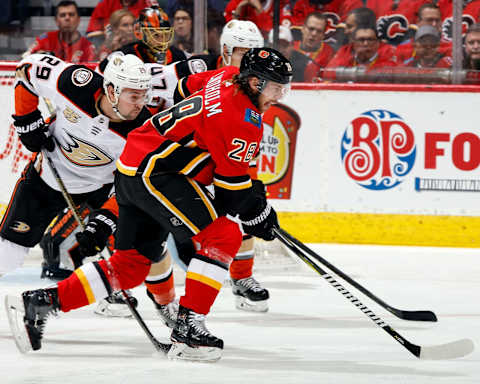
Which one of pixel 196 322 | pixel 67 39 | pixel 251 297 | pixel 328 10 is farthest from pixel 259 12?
pixel 196 322

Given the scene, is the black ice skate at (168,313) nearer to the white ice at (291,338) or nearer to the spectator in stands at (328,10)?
the white ice at (291,338)

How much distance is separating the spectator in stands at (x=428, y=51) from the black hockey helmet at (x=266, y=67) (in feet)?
9.17

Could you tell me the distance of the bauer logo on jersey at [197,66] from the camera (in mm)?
4099

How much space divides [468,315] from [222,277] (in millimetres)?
1354

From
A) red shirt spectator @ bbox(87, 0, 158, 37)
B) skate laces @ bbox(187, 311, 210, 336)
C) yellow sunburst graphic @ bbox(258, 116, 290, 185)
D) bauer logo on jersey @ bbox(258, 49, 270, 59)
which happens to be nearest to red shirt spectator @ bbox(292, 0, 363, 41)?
yellow sunburst graphic @ bbox(258, 116, 290, 185)

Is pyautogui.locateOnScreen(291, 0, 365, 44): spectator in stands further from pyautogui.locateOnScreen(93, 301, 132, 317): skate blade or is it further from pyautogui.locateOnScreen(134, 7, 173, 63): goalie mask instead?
pyautogui.locateOnScreen(93, 301, 132, 317): skate blade

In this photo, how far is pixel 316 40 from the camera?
5664 mm

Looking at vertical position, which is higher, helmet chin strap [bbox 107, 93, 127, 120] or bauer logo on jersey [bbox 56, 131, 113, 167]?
helmet chin strap [bbox 107, 93, 127, 120]

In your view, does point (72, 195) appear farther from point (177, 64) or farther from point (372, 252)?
point (372, 252)

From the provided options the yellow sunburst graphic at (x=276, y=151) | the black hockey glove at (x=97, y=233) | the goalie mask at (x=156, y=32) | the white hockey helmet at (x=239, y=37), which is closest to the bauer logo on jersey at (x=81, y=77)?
the black hockey glove at (x=97, y=233)

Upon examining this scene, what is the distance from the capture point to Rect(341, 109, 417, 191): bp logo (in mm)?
5500

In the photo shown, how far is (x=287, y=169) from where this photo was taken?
5.63 meters

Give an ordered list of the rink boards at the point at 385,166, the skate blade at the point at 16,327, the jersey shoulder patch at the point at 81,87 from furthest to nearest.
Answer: the rink boards at the point at 385,166 → the jersey shoulder patch at the point at 81,87 → the skate blade at the point at 16,327

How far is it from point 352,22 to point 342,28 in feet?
0.23
